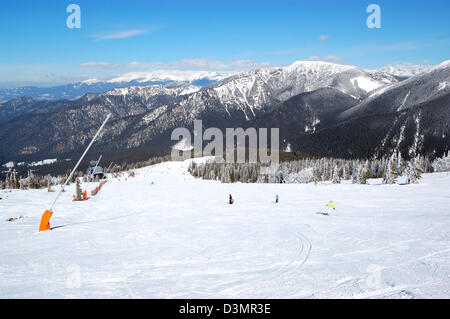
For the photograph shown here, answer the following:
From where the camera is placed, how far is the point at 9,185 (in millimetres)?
63375

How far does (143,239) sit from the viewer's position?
50.0ft

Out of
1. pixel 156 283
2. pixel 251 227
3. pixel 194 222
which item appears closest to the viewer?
pixel 156 283

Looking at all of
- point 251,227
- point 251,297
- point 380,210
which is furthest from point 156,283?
point 380,210

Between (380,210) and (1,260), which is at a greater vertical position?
A: (1,260)

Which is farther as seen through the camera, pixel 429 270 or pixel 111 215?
pixel 111 215

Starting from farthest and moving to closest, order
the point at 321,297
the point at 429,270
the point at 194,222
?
the point at 194,222 < the point at 429,270 < the point at 321,297

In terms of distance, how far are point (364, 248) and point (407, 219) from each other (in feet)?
33.9

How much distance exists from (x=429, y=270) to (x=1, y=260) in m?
14.7

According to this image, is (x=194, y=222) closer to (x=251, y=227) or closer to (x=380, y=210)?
(x=251, y=227)
